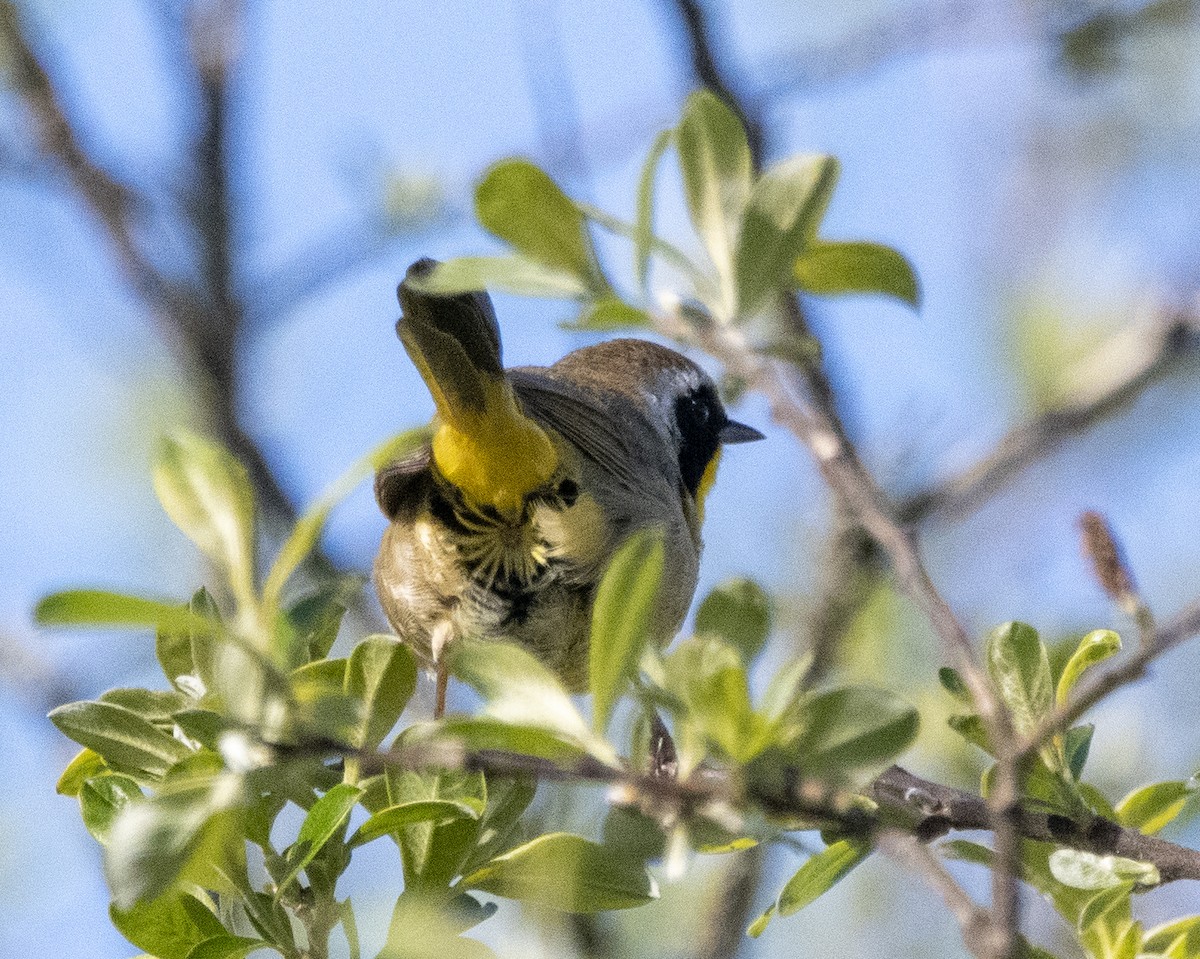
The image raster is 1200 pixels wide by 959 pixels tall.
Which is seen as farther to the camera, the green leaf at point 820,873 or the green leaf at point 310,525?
the green leaf at point 820,873

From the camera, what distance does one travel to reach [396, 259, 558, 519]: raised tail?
2.69 metres

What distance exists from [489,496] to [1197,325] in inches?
65.1

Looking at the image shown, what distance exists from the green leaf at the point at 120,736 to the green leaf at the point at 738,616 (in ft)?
2.03

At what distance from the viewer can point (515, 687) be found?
3.95 feet

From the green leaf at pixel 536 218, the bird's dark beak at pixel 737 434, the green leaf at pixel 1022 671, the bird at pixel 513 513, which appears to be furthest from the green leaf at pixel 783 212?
the bird's dark beak at pixel 737 434

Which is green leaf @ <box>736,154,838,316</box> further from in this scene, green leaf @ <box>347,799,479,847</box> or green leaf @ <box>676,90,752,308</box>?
green leaf @ <box>347,799,479,847</box>

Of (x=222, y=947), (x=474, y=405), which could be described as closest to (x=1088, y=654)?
(x=222, y=947)

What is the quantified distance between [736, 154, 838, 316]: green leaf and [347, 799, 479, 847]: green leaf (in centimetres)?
61

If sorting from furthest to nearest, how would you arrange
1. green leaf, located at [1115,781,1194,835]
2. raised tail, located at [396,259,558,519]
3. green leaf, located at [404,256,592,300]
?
raised tail, located at [396,259,558,519] → green leaf, located at [1115,781,1194,835] → green leaf, located at [404,256,592,300]

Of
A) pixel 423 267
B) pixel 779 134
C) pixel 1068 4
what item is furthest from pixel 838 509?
pixel 423 267

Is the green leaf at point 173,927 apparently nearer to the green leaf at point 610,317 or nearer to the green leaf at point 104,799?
the green leaf at point 104,799

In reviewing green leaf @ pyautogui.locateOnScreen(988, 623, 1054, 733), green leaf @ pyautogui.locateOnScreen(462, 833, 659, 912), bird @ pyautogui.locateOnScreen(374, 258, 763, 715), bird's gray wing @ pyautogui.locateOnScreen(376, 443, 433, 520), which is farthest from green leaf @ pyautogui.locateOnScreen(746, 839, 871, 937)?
bird's gray wing @ pyautogui.locateOnScreen(376, 443, 433, 520)

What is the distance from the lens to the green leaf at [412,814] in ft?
4.56

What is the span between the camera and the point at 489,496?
323 centimetres
